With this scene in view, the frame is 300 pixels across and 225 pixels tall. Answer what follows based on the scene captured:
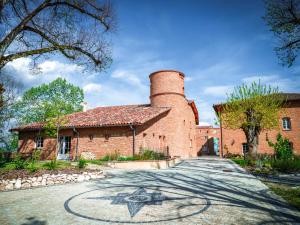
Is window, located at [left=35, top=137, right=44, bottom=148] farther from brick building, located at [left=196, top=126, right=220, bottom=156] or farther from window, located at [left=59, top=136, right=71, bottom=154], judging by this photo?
brick building, located at [left=196, top=126, right=220, bottom=156]

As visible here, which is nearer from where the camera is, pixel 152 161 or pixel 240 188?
pixel 240 188

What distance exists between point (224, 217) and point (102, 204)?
3.36 meters

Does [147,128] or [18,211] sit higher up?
[147,128]

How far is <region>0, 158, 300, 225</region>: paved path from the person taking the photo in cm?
518

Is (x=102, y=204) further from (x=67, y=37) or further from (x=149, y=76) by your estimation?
(x=149, y=76)

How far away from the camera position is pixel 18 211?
593cm

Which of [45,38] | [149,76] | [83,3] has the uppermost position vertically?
[149,76]

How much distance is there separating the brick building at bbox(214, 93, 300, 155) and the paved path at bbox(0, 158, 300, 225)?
20942 millimetres

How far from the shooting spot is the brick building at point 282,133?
27.2m

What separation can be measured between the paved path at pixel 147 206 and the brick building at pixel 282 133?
20942mm

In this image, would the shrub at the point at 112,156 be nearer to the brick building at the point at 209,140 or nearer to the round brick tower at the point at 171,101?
the round brick tower at the point at 171,101

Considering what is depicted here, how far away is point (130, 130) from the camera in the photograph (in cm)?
1909

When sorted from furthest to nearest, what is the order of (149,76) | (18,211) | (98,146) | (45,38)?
(149,76) < (98,146) < (45,38) < (18,211)

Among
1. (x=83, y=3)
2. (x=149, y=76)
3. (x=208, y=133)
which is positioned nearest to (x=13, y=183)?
(x=83, y=3)
